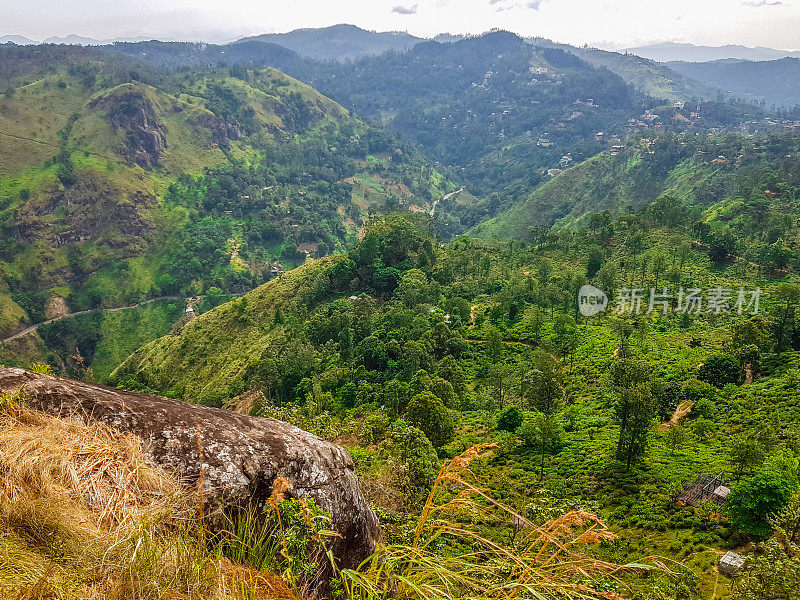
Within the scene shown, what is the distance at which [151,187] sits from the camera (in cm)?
10681

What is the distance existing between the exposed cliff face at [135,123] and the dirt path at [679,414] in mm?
121882

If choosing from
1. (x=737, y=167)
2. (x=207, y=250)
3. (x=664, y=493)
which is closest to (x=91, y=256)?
(x=207, y=250)

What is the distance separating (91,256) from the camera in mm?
90625

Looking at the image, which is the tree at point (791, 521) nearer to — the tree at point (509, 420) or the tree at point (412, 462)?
the tree at point (412, 462)

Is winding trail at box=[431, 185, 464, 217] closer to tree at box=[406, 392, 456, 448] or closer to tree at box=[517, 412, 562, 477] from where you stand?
tree at box=[517, 412, 562, 477]

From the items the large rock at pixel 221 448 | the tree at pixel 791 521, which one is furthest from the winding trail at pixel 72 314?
the tree at pixel 791 521

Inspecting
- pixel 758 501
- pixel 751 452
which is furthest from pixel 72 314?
pixel 758 501

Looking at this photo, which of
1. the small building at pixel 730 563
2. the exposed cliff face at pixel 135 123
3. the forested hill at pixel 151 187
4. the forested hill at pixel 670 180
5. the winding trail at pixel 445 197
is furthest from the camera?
the winding trail at pixel 445 197

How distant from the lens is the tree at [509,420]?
27078 mm

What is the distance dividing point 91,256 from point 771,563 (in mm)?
107309

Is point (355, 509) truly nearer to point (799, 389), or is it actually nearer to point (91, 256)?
point (799, 389)

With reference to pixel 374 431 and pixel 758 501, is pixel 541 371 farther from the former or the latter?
pixel 758 501

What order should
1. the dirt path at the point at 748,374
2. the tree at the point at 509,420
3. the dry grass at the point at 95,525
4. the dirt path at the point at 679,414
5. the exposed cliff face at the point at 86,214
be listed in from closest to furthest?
the dry grass at the point at 95,525 → the dirt path at the point at 679,414 → the tree at the point at 509,420 → the dirt path at the point at 748,374 → the exposed cliff face at the point at 86,214

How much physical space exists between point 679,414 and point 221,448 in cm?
2977
